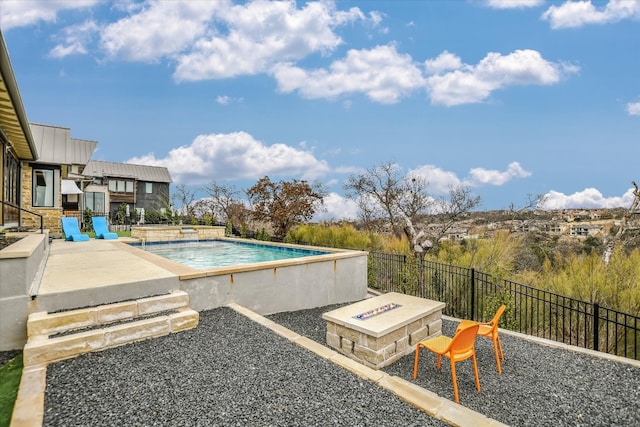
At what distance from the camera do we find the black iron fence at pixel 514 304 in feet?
19.5

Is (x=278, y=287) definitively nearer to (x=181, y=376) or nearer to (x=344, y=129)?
(x=181, y=376)

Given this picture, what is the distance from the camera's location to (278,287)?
697cm

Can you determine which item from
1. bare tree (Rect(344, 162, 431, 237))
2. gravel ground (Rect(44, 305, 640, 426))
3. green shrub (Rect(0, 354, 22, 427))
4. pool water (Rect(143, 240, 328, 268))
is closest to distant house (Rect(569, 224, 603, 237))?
bare tree (Rect(344, 162, 431, 237))

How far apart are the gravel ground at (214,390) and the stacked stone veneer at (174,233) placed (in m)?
11.4

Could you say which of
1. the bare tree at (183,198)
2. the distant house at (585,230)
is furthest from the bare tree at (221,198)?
the distant house at (585,230)

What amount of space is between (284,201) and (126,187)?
22.2 meters

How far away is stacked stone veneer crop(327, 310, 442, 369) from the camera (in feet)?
15.2

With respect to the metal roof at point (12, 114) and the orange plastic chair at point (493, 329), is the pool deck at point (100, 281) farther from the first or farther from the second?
the orange plastic chair at point (493, 329)

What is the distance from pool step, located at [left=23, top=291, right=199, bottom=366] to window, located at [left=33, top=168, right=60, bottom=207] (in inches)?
554

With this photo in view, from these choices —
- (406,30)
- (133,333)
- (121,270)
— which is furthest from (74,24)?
(133,333)

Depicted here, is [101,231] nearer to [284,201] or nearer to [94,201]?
[284,201]

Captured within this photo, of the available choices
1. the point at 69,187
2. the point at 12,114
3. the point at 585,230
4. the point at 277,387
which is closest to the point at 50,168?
the point at 69,187

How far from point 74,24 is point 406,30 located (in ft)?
35.0

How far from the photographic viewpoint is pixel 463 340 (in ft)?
12.6
